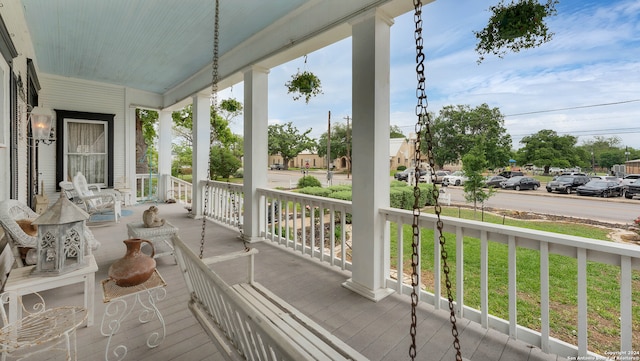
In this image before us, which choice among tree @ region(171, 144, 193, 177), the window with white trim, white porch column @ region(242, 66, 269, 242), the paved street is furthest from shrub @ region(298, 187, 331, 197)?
tree @ region(171, 144, 193, 177)

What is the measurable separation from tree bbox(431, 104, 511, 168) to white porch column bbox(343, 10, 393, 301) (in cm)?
88

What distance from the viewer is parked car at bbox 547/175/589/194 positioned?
8.51 feet

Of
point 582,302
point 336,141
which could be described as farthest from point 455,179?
point 336,141

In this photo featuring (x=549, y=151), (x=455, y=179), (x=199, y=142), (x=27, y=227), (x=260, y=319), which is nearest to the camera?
(x=260, y=319)

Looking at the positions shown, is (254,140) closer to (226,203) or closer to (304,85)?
(304,85)

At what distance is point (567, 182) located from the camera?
8.75ft

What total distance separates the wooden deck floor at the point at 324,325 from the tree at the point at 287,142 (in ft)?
20.8

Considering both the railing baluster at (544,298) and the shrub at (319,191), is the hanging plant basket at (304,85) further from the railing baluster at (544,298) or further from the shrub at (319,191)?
the railing baluster at (544,298)

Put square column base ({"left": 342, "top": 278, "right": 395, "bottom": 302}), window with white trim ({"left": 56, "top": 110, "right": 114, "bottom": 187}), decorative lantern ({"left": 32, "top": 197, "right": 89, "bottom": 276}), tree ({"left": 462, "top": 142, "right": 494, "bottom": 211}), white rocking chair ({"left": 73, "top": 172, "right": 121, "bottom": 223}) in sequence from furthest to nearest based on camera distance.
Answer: window with white trim ({"left": 56, "top": 110, "right": 114, "bottom": 187})
white rocking chair ({"left": 73, "top": 172, "right": 121, "bottom": 223})
tree ({"left": 462, "top": 142, "right": 494, "bottom": 211})
square column base ({"left": 342, "top": 278, "right": 395, "bottom": 302})
decorative lantern ({"left": 32, "top": 197, "right": 89, "bottom": 276})

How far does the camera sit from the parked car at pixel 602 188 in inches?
93.6

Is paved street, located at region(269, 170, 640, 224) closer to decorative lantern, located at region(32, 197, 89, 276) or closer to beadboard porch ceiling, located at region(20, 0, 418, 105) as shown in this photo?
beadboard porch ceiling, located at region(20, 0, 418, 105)

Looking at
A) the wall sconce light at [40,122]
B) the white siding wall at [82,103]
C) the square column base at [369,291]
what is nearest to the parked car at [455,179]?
the square column base at [369,291]

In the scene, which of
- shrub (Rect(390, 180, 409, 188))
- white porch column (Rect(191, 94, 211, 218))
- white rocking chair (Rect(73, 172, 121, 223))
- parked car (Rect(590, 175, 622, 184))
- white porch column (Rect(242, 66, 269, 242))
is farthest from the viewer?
white porch column (Rect(191, 94, 211, 218))

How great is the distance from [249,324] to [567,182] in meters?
3.07
